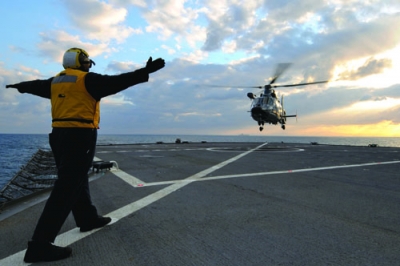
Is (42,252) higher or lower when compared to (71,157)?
lower

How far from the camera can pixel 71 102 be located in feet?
10.0

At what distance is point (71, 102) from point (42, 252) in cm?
163

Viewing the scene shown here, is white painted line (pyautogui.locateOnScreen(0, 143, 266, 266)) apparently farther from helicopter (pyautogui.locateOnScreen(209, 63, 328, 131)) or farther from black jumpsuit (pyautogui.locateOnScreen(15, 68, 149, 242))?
helicopter (pyautogui.locateOnScreen(209, 63, 328, 131))

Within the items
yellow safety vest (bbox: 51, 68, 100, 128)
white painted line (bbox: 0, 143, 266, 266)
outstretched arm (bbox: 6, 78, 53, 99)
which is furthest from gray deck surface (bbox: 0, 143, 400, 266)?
outstretched arm (bbox: 6, 78, 53, 99)

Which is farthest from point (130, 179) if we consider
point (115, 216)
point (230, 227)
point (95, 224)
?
point (230, 227)

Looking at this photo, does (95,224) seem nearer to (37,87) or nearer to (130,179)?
(37,87)

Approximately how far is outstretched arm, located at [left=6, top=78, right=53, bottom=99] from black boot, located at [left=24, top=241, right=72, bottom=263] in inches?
75.5

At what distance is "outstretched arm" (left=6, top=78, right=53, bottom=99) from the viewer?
3508 mm

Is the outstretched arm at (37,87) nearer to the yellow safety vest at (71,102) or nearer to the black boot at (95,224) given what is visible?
the yellow safety vest at (71,102)

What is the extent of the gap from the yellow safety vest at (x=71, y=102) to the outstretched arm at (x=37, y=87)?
0.45 meters

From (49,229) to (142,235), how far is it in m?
1.06

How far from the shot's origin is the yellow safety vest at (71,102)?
305 cm

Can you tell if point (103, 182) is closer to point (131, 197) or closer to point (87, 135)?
point (131, 197)

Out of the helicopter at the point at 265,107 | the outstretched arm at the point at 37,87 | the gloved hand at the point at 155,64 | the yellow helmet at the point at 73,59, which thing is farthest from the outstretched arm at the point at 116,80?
the helicopter at the point at 265,107
